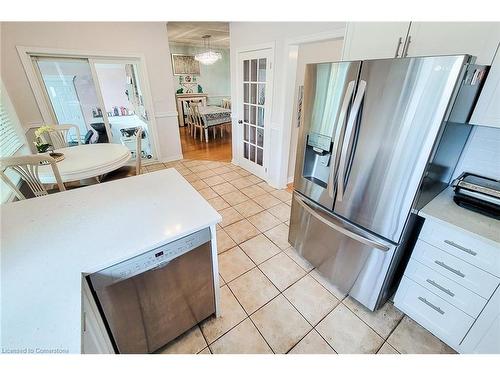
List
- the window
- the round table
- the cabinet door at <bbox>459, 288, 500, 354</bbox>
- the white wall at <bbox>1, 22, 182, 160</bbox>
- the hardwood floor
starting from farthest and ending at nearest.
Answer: the hardwood floor → the white wall at <bbox>1, 22, 182, 160</bbox> → the window → the round table → the cabinet door at <bbox>459, 288, 500, 354</bbox>

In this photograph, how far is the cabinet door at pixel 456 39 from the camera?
3.56ft

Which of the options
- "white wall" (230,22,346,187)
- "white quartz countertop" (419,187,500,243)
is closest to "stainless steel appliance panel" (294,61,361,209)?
"white quartz countertop" (419,187,500,243)

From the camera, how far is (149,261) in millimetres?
961

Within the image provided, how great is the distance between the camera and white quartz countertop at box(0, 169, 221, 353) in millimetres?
631

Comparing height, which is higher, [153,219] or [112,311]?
[153,219]

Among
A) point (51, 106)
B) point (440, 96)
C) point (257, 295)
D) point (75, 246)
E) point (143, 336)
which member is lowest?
point (257, 295)

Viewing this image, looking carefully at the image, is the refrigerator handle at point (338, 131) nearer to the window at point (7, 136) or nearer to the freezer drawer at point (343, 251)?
the freezer drawer at point (343, 251)

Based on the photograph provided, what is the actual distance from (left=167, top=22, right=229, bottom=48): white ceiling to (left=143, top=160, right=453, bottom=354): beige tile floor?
156 inches

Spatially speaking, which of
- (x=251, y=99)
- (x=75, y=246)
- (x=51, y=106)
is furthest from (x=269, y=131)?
(x=51, y=106)

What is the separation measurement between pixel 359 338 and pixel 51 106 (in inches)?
185

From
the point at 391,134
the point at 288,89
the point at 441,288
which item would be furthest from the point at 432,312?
the point at 288,89

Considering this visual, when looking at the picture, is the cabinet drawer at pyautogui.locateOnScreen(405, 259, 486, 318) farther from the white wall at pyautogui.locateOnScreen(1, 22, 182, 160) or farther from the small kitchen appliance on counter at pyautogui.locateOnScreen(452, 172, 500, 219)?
the white wall at pyautogui.locateOnScreen(1, 22, 182, 160)

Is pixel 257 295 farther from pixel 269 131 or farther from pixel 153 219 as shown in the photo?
pixel 269 131

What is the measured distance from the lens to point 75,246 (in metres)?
0.92
